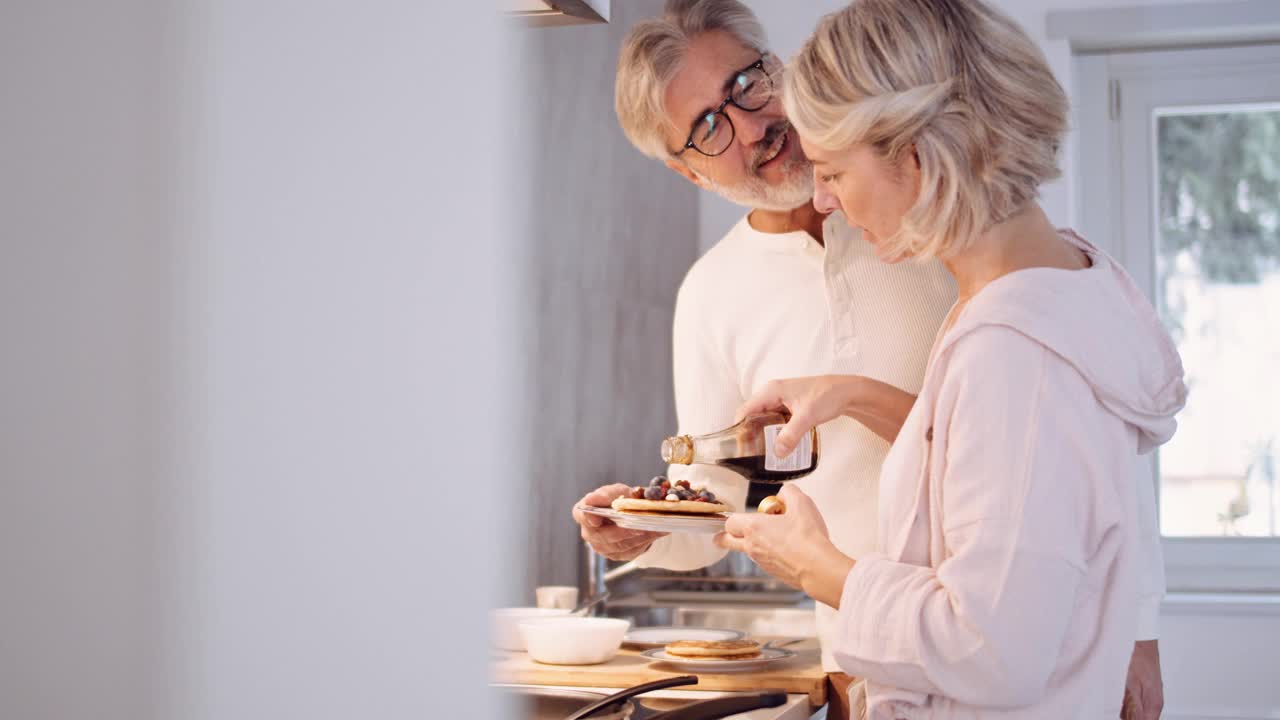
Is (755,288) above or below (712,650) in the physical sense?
above

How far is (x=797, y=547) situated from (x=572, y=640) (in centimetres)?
63

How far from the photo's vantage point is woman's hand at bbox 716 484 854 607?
1.14 metres

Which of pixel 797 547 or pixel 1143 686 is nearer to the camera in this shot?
pixel 797 547

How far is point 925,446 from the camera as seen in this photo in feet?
3.50

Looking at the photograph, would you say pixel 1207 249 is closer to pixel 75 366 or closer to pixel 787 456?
pixel 787 456

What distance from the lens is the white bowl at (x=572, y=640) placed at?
1.72 m

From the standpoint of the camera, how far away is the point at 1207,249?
141 inches

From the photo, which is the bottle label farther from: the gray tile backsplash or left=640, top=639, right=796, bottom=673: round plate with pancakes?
the gray tile backsplash

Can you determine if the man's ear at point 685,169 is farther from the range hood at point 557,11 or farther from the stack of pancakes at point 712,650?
the stack of pancakes at point 712,650

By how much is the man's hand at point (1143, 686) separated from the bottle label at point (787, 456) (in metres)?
0.43

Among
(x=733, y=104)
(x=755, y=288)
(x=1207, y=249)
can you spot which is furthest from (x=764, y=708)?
(x=1207, y=249)

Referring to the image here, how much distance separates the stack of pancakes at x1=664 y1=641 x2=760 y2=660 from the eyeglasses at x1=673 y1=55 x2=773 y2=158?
71 cm

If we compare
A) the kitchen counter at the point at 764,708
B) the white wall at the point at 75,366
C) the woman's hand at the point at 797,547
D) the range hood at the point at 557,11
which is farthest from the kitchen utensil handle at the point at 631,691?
the white wall at the point at 75,366

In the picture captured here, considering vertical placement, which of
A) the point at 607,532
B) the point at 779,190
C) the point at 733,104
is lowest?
the point at 607,532
